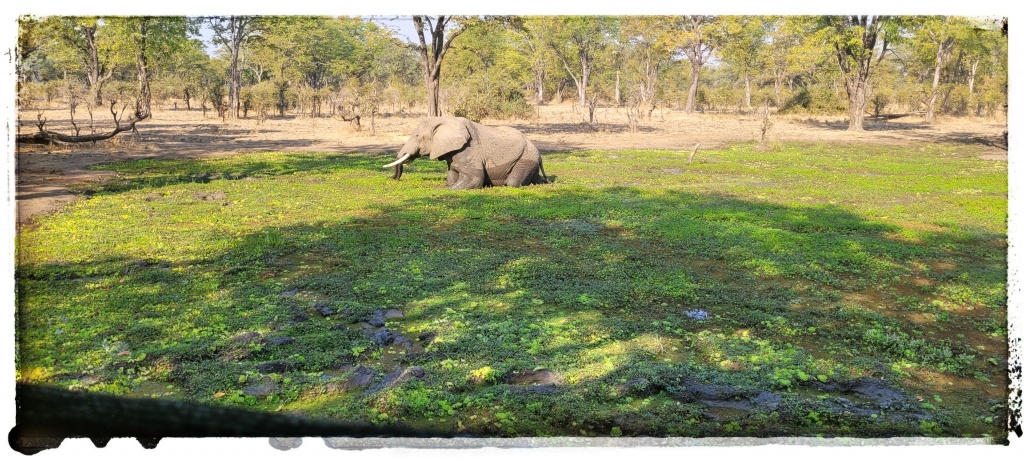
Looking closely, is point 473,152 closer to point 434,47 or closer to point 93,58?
point 434,47

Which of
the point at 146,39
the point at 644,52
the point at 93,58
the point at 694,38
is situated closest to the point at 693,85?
the point at 694,38

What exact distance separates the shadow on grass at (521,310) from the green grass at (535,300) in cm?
3

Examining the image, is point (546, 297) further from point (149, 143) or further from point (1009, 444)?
point (149, 143)

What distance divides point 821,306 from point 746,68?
51.1 m

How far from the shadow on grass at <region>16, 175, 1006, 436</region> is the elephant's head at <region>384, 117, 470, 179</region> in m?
3.29

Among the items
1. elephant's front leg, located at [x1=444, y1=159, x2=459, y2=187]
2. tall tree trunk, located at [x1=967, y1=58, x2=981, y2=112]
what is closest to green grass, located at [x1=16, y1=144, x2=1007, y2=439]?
elephant's front leg, located at [x1=444, y1=159, x2=459, y2=187]

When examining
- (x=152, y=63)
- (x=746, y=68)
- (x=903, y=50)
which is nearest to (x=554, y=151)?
(x=152, y=63)

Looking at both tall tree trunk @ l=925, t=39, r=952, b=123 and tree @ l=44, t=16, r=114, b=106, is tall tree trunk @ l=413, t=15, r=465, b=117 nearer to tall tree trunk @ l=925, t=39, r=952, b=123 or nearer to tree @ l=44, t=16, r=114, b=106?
tree @ l=44, t=16, r=114, b=106

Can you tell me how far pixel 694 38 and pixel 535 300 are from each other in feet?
143

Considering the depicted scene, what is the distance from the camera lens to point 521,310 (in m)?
7.66

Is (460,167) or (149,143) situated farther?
(149,143)

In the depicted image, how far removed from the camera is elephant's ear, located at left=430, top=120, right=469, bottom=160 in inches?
596

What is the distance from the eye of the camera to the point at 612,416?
5.42 meters

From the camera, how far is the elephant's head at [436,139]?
597 inches
